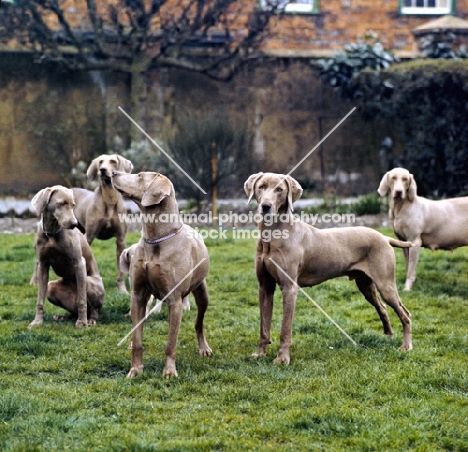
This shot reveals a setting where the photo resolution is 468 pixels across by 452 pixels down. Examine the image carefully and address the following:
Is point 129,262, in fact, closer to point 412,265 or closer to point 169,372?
point 169,372

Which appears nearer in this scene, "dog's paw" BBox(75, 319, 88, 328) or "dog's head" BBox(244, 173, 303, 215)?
"dog's head" BBox(244, 173, 303, 215)

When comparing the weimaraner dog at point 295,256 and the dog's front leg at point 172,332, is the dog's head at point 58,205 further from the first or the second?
the weimaraner dog at point 295,256

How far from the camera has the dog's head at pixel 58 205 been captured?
7703 millimetres

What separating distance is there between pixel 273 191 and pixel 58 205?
210cm

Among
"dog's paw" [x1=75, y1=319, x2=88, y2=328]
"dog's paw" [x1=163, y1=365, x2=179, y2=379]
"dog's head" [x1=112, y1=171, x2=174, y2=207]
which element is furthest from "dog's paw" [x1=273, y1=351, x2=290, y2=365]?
"dog's paw" [x1=75, y1=319, x2=88, y2=328]

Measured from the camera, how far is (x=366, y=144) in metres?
17.7

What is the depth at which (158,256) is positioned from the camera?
6527mm

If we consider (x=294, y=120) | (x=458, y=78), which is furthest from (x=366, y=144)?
(x=458, y=78)

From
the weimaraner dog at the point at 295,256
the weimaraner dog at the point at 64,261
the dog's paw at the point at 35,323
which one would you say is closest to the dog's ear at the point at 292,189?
the weimaraner dog at the point at 295,256

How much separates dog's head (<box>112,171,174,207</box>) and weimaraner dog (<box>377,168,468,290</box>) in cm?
410

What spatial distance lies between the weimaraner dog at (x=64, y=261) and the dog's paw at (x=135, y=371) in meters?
1.70

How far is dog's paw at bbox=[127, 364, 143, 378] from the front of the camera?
6484mm

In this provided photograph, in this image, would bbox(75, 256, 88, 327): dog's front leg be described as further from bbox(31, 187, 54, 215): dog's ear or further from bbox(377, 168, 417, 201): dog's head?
bbox(377, 168, 417, 201): dog's head

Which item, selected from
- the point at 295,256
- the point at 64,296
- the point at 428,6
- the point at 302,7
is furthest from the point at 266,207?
the point at 428,6
